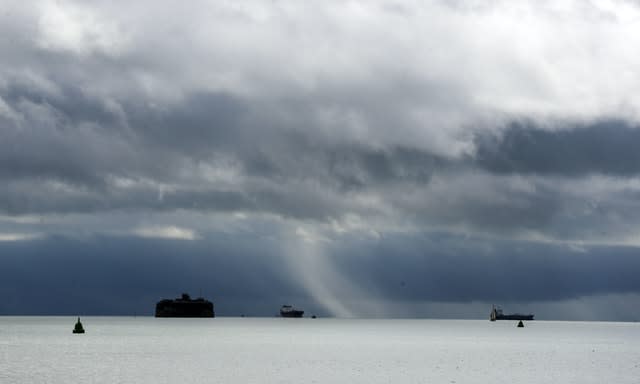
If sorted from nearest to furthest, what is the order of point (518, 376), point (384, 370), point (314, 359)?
point (518, 376), point (384, 370), point (314, 359)

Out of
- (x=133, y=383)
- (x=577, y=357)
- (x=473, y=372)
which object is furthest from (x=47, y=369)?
(x=577, y=357)

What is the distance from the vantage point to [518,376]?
10819cm

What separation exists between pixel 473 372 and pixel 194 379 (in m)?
36.3

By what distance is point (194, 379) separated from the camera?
100500mm

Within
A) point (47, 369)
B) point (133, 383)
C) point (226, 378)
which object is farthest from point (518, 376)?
point (47, 369)

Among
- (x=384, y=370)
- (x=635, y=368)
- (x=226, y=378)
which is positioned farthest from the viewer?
(x=635, y=368)

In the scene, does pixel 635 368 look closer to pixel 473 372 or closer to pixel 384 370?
pixel 473 372

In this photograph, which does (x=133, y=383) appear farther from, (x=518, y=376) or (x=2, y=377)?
(x=518, y=376)

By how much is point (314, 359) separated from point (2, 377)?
54108mm

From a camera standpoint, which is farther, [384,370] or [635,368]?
[635,368]

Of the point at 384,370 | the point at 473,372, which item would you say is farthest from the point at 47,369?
the point at 473,372

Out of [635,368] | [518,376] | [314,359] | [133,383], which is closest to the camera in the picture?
[133,383]

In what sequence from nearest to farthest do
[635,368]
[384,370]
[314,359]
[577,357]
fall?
1. [384,370]
2. [635,368]
3. [314,359]
4. [577,357]

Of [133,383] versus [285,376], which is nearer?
[133,383]
